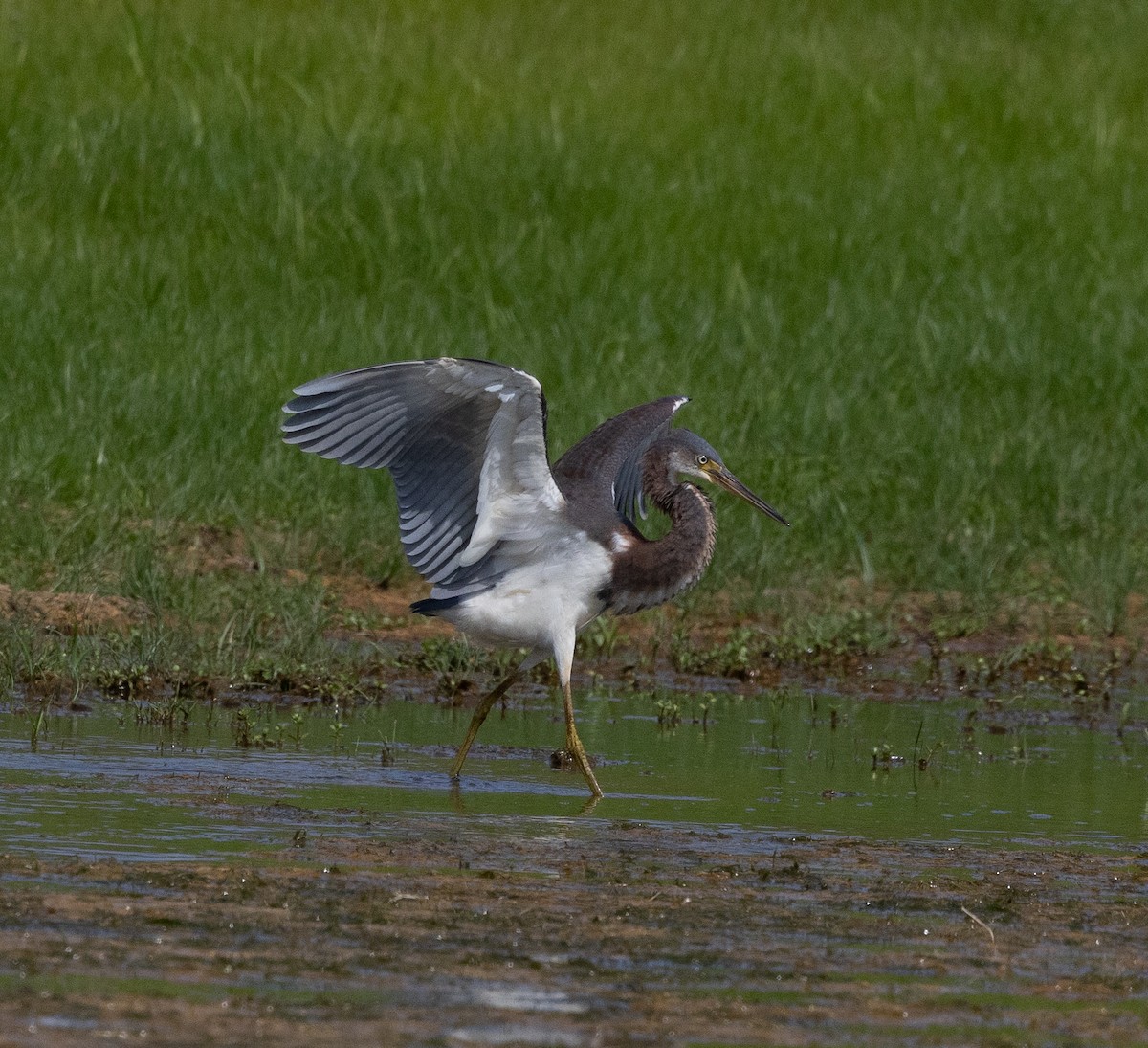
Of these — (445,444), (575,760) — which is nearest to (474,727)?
(575,760)

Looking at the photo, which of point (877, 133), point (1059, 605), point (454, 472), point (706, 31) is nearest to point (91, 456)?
point (454, 472)

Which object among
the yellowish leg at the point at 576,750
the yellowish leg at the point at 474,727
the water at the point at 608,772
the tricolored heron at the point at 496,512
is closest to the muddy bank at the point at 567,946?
the water at the point at 608,772

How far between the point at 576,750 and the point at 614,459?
1203 millimetres

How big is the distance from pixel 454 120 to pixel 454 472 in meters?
7.93

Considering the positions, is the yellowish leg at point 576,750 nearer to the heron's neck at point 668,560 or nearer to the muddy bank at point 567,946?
the heron's neck at point 668,560

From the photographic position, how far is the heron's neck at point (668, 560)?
670 cm

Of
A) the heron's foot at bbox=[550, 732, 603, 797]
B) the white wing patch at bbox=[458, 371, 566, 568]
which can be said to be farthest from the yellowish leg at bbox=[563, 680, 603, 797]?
the white wing patch at bbox=[458, 371, 566, 568]

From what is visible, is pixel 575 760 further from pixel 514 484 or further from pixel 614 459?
pixel 614 459

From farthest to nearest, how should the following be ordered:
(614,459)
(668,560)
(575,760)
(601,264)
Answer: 1. (601,264)
2. (614,459)
3. (668,560)
4. (575,760)

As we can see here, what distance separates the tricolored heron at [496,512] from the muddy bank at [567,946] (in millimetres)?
1415

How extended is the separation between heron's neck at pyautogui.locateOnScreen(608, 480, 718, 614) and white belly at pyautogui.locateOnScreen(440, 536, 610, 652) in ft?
0.27

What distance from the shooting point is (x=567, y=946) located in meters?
→ 4.02

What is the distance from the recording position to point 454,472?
21.5ft

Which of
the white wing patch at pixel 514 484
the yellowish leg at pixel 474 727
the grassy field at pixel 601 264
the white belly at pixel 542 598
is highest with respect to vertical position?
the white wing patch at pixel 514 484
